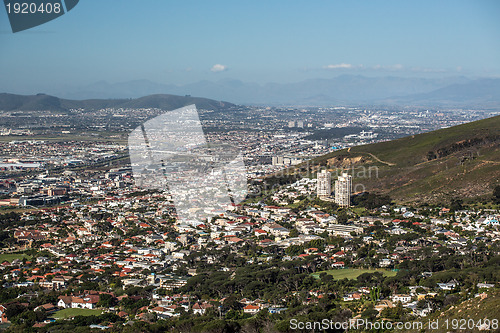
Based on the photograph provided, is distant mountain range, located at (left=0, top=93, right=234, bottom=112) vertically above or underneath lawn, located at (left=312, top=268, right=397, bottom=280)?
above

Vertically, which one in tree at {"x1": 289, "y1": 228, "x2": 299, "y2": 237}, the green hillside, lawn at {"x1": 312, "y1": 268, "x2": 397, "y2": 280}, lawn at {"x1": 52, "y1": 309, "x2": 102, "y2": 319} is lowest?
tree at {"x1": 289, "y1": 228, "x2": 299, "y2": 237}

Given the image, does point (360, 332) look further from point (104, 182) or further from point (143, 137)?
point (104, 182)

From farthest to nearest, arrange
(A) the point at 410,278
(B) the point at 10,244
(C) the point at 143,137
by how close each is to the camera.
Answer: (B) the point at 10,244
(A) the point at 410,278
(C) the point at 143,137

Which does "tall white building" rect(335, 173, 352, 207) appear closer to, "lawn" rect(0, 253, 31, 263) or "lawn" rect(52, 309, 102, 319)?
"lawn" rect(0, 253, 31, 263)

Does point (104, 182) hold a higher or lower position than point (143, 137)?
lower

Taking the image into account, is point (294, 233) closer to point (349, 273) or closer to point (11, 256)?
point (349, 273)

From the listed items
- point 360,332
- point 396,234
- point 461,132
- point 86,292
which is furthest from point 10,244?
point 461,132

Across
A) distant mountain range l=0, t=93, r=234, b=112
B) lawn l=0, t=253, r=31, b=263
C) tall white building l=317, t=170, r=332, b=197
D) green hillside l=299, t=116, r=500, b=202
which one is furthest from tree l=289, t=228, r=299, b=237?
distant mountain range l=0, t=93, r=234, b=112
